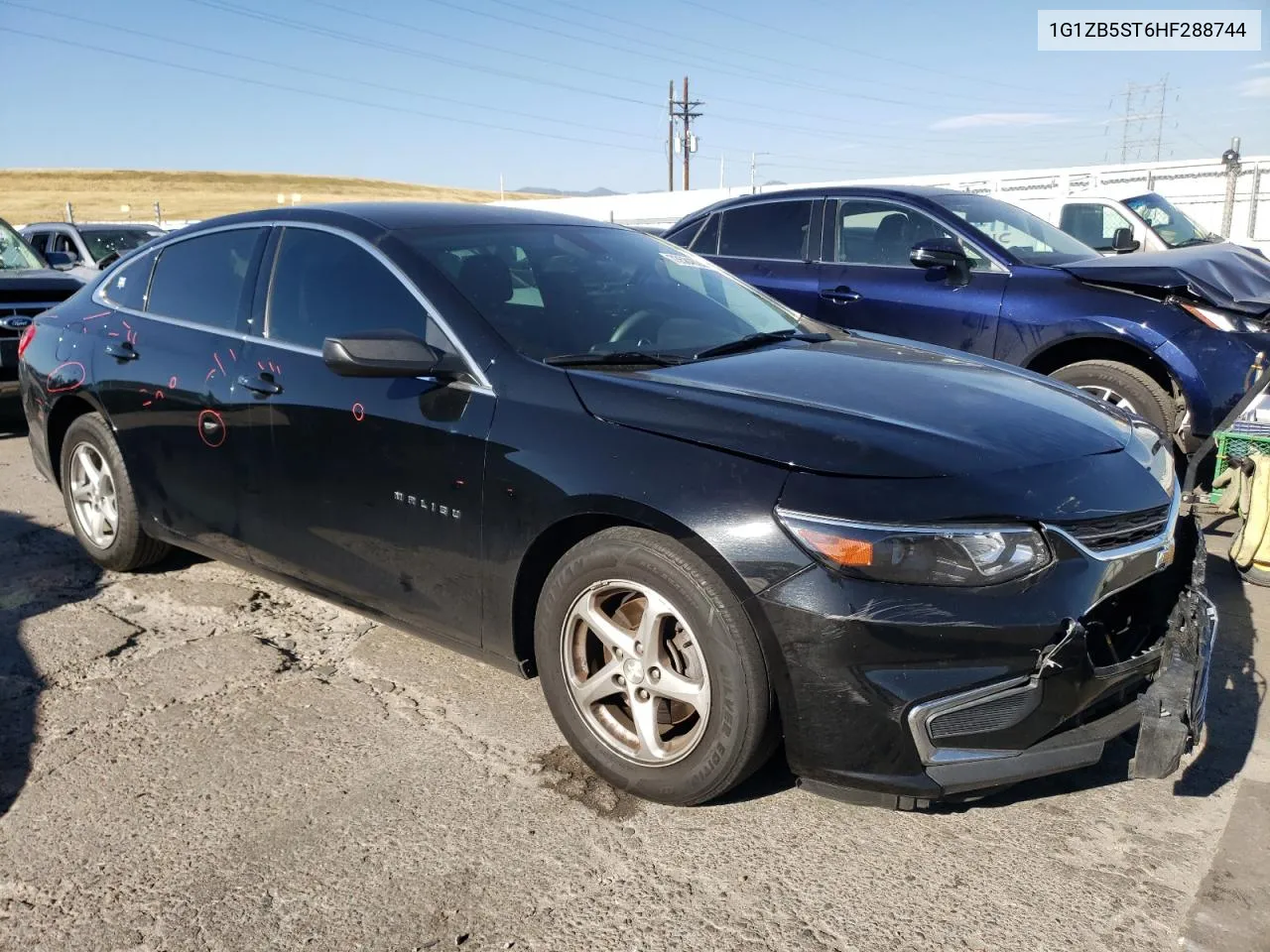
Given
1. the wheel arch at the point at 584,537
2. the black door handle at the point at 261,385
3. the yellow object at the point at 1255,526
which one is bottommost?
the yellow object at the point at 1255,526

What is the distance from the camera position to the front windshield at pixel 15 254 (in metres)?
9.24

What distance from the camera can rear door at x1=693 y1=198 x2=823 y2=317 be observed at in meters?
7.07

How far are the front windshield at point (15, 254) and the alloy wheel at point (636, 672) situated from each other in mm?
8315

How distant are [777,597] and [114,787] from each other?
201 centimetres

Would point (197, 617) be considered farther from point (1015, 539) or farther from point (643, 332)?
point (1015, 539)

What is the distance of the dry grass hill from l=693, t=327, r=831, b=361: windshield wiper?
59.2 meters

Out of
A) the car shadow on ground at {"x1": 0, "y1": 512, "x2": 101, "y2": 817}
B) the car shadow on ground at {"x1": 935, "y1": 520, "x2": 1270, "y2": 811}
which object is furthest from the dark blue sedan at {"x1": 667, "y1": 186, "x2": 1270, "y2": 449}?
the car shadow on ground at {"x1": 0, "y1": 512, "x2": 101, "y2": 817}

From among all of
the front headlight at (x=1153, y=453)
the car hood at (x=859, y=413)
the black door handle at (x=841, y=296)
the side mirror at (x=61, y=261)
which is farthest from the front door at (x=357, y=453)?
the side mirror at (x=61, y=261)

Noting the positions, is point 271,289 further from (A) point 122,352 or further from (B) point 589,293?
(B) point 589,293

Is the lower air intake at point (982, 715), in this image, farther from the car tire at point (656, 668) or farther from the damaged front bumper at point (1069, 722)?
the car tire at point (656, 668)

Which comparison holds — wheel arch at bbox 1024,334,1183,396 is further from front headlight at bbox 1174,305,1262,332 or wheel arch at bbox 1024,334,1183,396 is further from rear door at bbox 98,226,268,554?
rear door at bbox 98,226,268,554

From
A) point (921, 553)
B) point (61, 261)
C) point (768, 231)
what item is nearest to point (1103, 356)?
point (768, 231)

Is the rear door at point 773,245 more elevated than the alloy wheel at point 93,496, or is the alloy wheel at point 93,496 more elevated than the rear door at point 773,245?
the rear door at point 773,245

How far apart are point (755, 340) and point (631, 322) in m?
0.46
